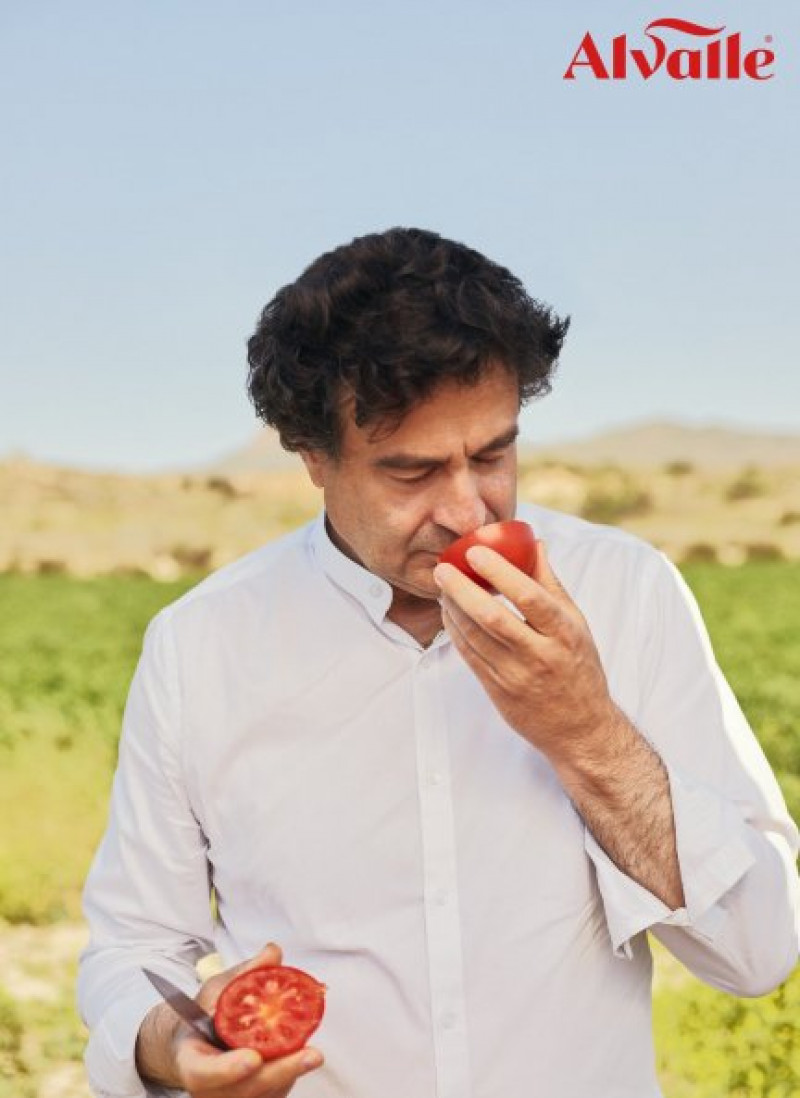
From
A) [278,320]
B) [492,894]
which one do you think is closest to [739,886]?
[492,894]

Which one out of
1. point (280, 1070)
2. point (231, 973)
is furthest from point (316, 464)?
point (280, 1070)

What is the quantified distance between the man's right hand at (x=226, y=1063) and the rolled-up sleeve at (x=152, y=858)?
274 mm

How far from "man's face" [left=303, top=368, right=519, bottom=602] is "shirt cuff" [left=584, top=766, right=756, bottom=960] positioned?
1.34ft

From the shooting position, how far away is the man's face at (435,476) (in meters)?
1.99

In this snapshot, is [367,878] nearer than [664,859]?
No

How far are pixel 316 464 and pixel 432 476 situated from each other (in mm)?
288

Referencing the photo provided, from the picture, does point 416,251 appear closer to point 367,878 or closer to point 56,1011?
point 367,878

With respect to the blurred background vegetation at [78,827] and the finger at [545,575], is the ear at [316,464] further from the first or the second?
the blurred background vegetation at [78,827]

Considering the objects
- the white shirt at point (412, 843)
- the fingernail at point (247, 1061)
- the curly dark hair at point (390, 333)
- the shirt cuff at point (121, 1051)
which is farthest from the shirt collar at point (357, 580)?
the fingernail at point (247, 1061)

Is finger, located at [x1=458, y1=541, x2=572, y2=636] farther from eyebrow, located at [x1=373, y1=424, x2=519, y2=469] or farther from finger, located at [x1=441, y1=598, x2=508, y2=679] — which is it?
eyebrow, located at [x1=373, y1=424, x2=519, y2=469]

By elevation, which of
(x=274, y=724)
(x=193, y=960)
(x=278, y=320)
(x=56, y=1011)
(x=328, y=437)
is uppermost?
(x=278, y=320)

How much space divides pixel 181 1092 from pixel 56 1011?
3109 mm

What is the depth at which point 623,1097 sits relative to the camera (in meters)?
2.09

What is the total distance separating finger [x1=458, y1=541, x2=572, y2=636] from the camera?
1.72m
